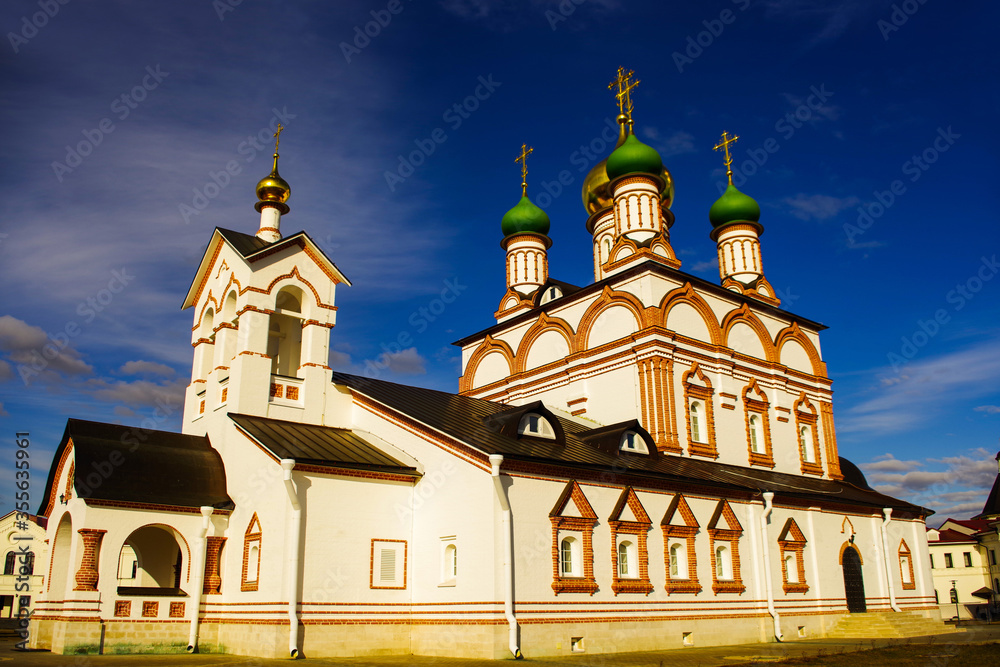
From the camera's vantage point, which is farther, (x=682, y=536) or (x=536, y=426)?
(x=682, y=536)

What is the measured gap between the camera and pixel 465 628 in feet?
40.9

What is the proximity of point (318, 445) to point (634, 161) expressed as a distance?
1337 centimetres

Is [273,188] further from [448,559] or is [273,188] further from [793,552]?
[793,552]

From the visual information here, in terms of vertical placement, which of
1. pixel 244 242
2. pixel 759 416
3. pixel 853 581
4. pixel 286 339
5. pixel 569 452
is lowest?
pixel 853 581

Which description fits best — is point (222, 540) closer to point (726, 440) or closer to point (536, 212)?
point (726, 440)

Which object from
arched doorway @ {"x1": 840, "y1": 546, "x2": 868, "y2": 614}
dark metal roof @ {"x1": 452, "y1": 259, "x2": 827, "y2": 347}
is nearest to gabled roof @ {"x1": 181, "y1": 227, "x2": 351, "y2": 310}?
dark metal roof @ {"x1": 452, "y1": 259, "x2": 827, "y2": 347}

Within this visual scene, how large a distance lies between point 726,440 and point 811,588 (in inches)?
158

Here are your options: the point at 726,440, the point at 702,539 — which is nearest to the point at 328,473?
the point at 702,539

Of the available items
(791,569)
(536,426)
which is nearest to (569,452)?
(536,426)

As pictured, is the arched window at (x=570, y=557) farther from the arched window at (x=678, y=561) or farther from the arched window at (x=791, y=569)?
the arched window at (x=791, y=569)

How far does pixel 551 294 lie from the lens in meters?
24.3

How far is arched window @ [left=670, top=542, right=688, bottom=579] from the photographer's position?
1534cm

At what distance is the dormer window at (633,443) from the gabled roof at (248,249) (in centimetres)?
668

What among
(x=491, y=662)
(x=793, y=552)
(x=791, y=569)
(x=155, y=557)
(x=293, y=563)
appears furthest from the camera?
(x=793, y=552)
